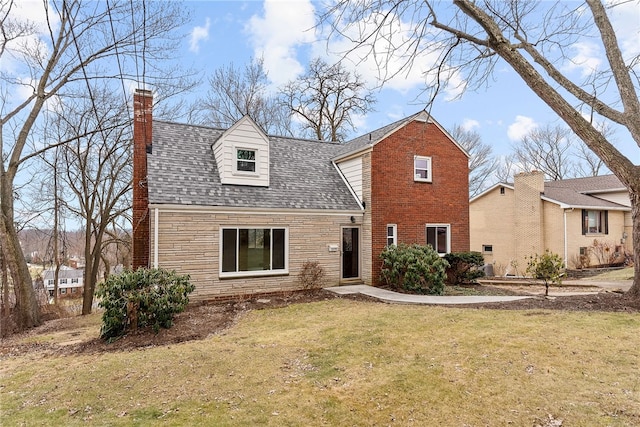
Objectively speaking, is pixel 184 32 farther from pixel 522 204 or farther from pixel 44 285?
pixel 522 204

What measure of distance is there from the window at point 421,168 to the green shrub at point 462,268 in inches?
128

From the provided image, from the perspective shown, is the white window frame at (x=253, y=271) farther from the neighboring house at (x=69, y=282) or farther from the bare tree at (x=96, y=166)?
the neighboring house at (x=69, y=282)

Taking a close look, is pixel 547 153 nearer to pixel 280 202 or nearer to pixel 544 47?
pixel 544 47

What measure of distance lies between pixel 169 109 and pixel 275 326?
48.9 ft

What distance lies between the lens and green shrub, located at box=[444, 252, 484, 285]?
13352mm

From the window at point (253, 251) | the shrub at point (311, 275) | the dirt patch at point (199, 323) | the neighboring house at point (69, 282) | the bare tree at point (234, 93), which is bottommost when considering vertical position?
the neighboring house at point (69, 282)

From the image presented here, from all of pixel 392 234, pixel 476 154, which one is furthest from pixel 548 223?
pixel 476 154

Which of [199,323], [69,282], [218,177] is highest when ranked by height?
[218,177]

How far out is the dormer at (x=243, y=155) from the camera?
1149cm

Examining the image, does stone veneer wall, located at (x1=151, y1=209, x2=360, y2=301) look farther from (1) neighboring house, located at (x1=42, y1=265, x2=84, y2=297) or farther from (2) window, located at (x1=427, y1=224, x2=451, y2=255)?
(1) neighboring house, located at (x1=42, y1=265, x2=84, y2=297)

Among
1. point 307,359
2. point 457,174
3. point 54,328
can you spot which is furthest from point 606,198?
point 54,328

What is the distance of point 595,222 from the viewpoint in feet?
73.4

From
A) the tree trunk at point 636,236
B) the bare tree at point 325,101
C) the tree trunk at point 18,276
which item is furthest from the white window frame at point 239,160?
the bare tree at point 325,101

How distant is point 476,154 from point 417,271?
27.4 meters
